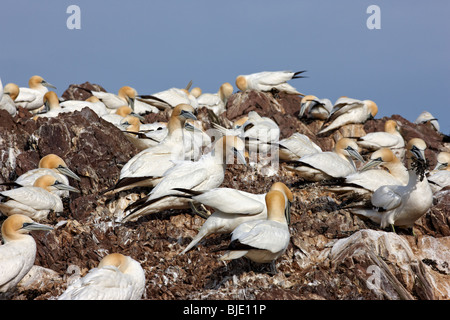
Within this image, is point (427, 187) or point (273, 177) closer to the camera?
point (427, 187)

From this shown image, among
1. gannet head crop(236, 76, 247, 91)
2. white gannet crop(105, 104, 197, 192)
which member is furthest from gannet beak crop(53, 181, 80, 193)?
gannet head crop(236, 76, 247, 91)

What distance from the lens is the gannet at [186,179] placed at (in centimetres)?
919

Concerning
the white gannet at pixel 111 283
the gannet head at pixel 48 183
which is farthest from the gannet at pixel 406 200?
the gannet head at pixel 48 183

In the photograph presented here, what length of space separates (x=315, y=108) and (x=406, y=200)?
7610 millimetres

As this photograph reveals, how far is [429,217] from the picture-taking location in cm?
963

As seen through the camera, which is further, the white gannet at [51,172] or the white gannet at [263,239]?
the white gannet at [51,172]

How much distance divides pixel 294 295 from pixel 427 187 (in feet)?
10.0

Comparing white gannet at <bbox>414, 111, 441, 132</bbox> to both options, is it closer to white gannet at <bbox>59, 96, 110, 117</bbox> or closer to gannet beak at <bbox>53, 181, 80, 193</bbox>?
white gannet at <bbox>59, 96, 110, 117</bbox>

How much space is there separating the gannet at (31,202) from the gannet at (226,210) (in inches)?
101

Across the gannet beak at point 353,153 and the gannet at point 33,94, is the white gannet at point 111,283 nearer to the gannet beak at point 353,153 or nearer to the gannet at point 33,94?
the gannet beak at point 353,153

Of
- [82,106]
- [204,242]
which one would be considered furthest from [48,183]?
[82,106]

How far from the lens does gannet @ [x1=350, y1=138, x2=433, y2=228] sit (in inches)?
351

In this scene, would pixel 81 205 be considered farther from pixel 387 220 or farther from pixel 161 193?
pixel 387 220

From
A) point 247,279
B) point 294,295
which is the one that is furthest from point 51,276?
point 294,295
